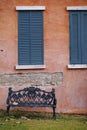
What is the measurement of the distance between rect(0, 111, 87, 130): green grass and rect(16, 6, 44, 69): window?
1.58 meters

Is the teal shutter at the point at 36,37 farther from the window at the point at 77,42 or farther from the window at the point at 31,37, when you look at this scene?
the window at the point at 77,42

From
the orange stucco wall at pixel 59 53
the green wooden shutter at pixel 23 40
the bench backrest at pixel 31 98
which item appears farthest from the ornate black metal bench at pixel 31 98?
the green wooden shutter at pixel 23 40

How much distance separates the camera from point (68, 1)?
1311cm

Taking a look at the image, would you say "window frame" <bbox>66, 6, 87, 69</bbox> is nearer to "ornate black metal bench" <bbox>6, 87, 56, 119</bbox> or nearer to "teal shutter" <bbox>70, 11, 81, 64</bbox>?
"teal shutter" <bbox>70, 11, 81, 64</bbox>

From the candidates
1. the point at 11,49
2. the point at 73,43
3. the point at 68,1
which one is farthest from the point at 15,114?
the point at 68,1

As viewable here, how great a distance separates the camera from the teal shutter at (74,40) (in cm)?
1307

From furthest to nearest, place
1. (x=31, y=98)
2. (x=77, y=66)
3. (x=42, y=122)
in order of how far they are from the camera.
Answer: (x=77, y=66) → (x=31, y=98) → (x=42, y=122)

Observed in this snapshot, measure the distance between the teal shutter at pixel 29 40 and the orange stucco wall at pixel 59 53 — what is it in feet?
0.58

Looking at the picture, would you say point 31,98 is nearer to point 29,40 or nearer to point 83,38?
point 29,40

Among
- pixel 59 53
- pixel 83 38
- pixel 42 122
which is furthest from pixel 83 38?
pixel 42 122

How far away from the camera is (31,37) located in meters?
13.0

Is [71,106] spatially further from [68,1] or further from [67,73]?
[68,1]

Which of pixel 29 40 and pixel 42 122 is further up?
pixel 29 40

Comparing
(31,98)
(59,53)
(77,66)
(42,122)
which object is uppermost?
(59,53)
